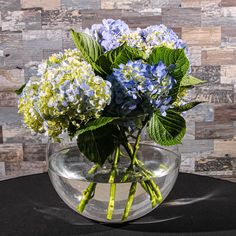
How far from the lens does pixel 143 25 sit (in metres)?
2.13

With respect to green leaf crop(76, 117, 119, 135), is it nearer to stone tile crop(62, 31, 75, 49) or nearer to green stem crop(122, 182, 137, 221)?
green stem crop(122, 182, 137, 221)

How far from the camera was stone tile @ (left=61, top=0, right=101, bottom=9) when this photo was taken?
209 centimetres

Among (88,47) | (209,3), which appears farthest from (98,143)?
(209,3)

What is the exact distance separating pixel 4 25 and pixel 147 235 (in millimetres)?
1440

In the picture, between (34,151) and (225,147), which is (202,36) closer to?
(225,147)

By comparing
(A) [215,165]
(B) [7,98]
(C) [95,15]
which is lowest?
(A) [215,165]

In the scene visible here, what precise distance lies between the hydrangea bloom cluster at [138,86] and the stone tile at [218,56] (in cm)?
139

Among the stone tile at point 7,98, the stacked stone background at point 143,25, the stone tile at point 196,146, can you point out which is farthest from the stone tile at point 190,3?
the stone tile at point 7,98

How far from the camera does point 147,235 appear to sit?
94 cm

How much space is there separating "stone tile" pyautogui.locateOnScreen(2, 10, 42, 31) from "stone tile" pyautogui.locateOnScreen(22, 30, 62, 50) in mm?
28

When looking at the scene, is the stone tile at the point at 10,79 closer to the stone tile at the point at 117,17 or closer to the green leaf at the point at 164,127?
the stone tile at the point at 117,17

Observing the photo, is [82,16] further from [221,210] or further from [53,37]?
[221,210]

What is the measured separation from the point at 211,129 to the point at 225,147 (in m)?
0.11

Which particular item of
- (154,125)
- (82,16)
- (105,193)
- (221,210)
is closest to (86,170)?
(105,193)
